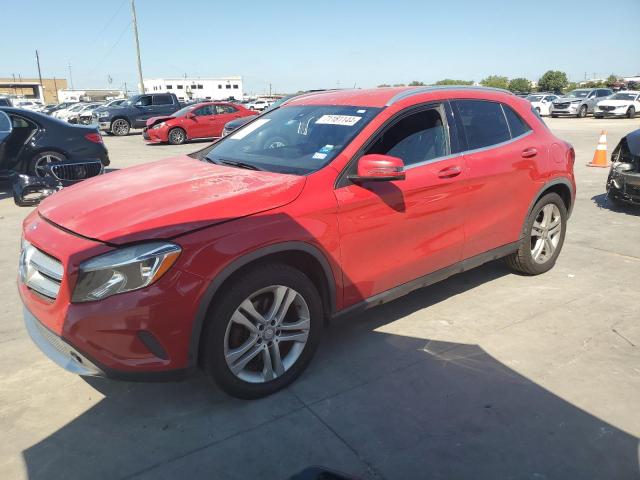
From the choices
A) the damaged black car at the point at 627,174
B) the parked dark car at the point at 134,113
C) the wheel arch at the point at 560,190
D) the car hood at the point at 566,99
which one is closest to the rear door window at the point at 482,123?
the wheel arch at the point at 560,190

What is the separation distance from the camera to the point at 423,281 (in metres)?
3.70

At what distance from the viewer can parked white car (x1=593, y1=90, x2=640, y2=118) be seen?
27797 millimetres

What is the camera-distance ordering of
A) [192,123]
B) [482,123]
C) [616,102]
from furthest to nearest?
[616,102] → [192,123] → [482,123]

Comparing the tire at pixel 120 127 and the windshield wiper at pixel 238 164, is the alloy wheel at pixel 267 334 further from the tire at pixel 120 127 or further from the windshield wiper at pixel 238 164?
the tire at pixel 120 127

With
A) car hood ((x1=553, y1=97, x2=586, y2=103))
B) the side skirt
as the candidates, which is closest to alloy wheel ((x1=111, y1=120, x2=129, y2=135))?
the side skirt

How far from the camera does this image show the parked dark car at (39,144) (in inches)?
325

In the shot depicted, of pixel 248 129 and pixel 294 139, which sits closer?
pixel 294 139

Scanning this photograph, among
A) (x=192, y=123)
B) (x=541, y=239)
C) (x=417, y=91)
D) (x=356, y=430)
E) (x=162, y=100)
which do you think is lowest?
(x=356, y=430)

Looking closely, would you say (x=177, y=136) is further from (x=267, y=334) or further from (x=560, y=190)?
(x=267, y=334)

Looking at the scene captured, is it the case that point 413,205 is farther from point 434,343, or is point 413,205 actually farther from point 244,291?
point 244,291

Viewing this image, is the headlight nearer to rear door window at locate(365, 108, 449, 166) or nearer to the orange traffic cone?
rear door window at locate(365, 108, 449, 166)

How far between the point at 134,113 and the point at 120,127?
0.89 metres

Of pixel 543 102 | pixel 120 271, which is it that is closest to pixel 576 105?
pixel 543 102

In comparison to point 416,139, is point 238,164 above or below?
below
